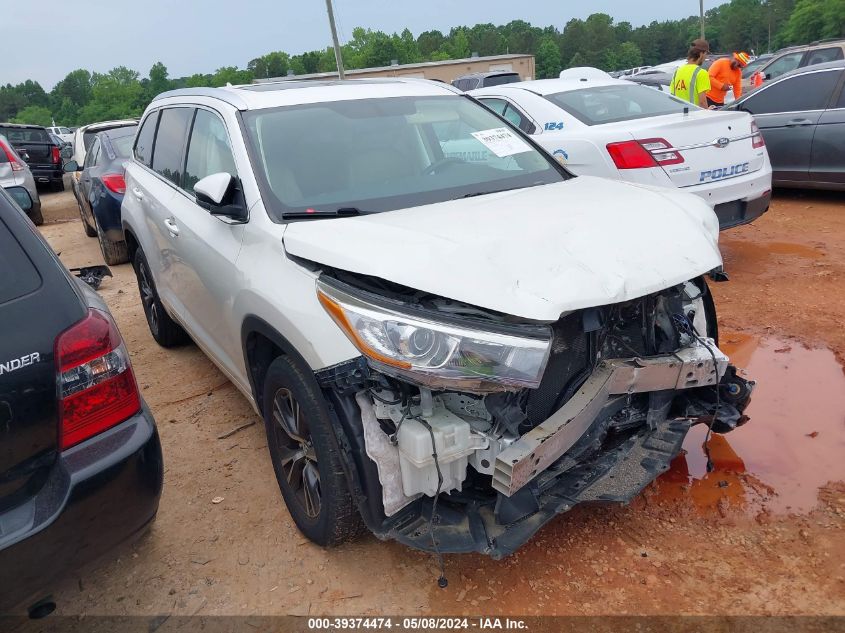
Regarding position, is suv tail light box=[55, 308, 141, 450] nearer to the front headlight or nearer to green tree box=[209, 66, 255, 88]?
the front headlight

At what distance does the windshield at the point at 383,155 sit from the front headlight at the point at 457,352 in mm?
879

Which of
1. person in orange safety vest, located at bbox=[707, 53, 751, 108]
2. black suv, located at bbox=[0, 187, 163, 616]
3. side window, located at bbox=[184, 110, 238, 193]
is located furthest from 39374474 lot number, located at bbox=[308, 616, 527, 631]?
person in orange safety vest, located at bbox=[707, 53, 751, 108]

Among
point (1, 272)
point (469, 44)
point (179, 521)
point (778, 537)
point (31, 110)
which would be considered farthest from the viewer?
point (31, 110)

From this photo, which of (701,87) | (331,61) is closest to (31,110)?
(331,61)

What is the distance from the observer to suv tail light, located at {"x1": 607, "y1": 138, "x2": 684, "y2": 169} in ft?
17.2

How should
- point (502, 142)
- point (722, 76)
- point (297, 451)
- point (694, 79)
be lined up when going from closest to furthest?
point (297, 451) → point (502, 142) → point (694, 79) → point (722, 76)

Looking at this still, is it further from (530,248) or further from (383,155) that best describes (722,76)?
(530,248)

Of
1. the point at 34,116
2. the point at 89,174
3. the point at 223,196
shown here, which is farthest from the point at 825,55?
the point at 34,116

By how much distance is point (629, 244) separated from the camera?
239 cm

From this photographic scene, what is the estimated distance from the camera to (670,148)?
207 inches

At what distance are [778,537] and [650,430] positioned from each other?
25.4 inches

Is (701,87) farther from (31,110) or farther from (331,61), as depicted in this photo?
(31,110)

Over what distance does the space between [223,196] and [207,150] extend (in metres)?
0.83

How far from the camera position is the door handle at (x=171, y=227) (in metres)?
3.78
